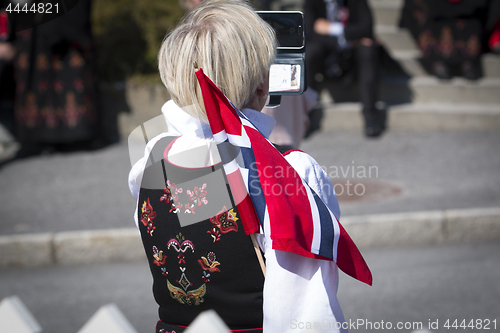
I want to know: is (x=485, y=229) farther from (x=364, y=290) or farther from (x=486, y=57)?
(x=486, y=57)

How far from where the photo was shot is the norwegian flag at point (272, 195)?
4.19 feet

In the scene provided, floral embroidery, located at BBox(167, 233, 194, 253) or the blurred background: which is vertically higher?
floral embroidery, located at BBox(167, 233, 194, 253)

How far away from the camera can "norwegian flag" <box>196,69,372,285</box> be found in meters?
1.28

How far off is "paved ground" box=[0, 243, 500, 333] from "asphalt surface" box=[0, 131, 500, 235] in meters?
0.54

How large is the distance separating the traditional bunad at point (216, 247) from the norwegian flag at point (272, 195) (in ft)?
0.14

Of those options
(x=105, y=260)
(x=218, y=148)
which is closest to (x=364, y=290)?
(x=105, y=260)

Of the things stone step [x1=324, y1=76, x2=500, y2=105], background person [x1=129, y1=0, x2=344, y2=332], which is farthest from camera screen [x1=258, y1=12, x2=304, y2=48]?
stone step [x1=324, y1=76, x2=500, y2=105]

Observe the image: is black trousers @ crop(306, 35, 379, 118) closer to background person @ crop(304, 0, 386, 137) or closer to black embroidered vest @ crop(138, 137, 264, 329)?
Answer: background person @ crop(304, 0, 386, 137)

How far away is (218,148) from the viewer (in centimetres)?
133

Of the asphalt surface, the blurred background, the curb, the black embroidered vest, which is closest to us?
the black embroidered vest

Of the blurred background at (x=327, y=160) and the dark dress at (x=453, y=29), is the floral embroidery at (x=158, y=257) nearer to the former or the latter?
the blurred background at (x=327, y=160)

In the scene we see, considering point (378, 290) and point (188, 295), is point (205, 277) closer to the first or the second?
point (188, 295)

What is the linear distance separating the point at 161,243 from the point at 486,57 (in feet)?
25.6

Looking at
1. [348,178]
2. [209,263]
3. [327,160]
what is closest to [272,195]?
[209,263]
